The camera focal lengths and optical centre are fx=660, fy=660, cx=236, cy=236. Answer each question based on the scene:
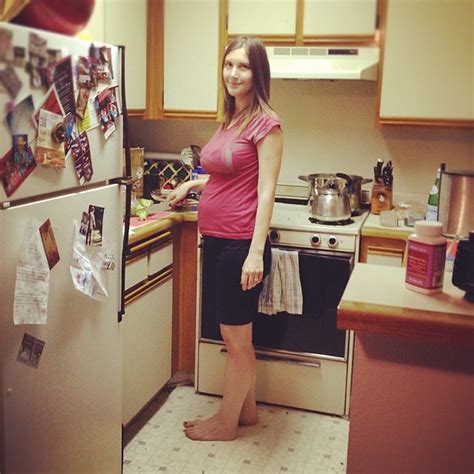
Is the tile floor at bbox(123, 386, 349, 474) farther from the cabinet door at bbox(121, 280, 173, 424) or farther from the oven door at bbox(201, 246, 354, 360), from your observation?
the oven door at bbox(201, 246, 354, 360)

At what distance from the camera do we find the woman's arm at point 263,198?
228 cm

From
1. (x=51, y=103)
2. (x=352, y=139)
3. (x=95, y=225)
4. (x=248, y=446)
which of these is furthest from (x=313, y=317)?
(x=51, y=103)

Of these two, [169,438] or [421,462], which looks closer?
[421,462]

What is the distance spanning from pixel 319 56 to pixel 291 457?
163cm

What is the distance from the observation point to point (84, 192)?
171 cm

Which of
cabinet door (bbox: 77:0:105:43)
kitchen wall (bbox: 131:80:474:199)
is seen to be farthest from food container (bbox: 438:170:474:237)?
cabinet door (bbox: 77:0:105:43)

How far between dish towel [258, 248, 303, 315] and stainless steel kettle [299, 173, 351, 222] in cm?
21

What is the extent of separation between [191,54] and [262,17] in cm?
36

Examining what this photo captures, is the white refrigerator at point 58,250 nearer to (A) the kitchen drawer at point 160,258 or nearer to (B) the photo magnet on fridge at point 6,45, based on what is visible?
(B) the photo magnet on fridge at point 6,45

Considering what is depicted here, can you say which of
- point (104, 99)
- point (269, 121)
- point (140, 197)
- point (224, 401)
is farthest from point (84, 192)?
point (140, 197)

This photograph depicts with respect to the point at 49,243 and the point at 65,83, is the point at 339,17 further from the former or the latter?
the point at 49,243

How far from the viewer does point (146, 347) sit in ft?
8.75

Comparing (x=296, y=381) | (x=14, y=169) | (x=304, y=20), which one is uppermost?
(x=304, y=20)

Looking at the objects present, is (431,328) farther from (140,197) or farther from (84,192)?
(140,197)
